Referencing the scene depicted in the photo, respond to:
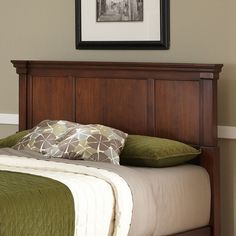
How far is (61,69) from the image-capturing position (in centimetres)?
516

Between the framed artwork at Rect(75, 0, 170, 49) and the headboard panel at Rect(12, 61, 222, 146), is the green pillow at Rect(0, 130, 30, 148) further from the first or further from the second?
the framed artwork at Rect(75, 0, 170, 49)

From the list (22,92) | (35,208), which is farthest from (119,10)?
(35,208)

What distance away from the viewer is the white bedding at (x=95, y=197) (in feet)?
12.3

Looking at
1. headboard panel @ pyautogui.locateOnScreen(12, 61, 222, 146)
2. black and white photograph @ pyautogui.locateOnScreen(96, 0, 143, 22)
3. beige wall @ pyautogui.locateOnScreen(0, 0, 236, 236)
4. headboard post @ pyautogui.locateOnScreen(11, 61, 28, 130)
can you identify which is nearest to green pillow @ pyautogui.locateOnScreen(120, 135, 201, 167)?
headboard panel @ pyautogui.locateOnScreen(12, 61, 222, 146)

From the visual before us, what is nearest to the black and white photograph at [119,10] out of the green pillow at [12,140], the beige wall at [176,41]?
the beige wall at [176,41]

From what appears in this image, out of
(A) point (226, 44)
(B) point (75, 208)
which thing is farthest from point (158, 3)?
(B) point (75, 208)

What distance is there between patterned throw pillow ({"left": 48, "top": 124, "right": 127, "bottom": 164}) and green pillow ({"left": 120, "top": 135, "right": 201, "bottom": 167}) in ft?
0.20

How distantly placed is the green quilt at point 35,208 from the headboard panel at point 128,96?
3.66 feet

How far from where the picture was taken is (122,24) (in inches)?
198

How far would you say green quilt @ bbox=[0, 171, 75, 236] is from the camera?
340 cm

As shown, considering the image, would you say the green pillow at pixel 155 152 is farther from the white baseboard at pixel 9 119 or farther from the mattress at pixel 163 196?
the white baseboard at pixel 9 119

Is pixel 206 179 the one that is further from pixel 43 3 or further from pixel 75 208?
pixel 43 3

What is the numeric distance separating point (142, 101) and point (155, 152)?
0.55m

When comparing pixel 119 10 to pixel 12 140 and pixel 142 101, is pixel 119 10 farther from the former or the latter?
pixel 12 140
